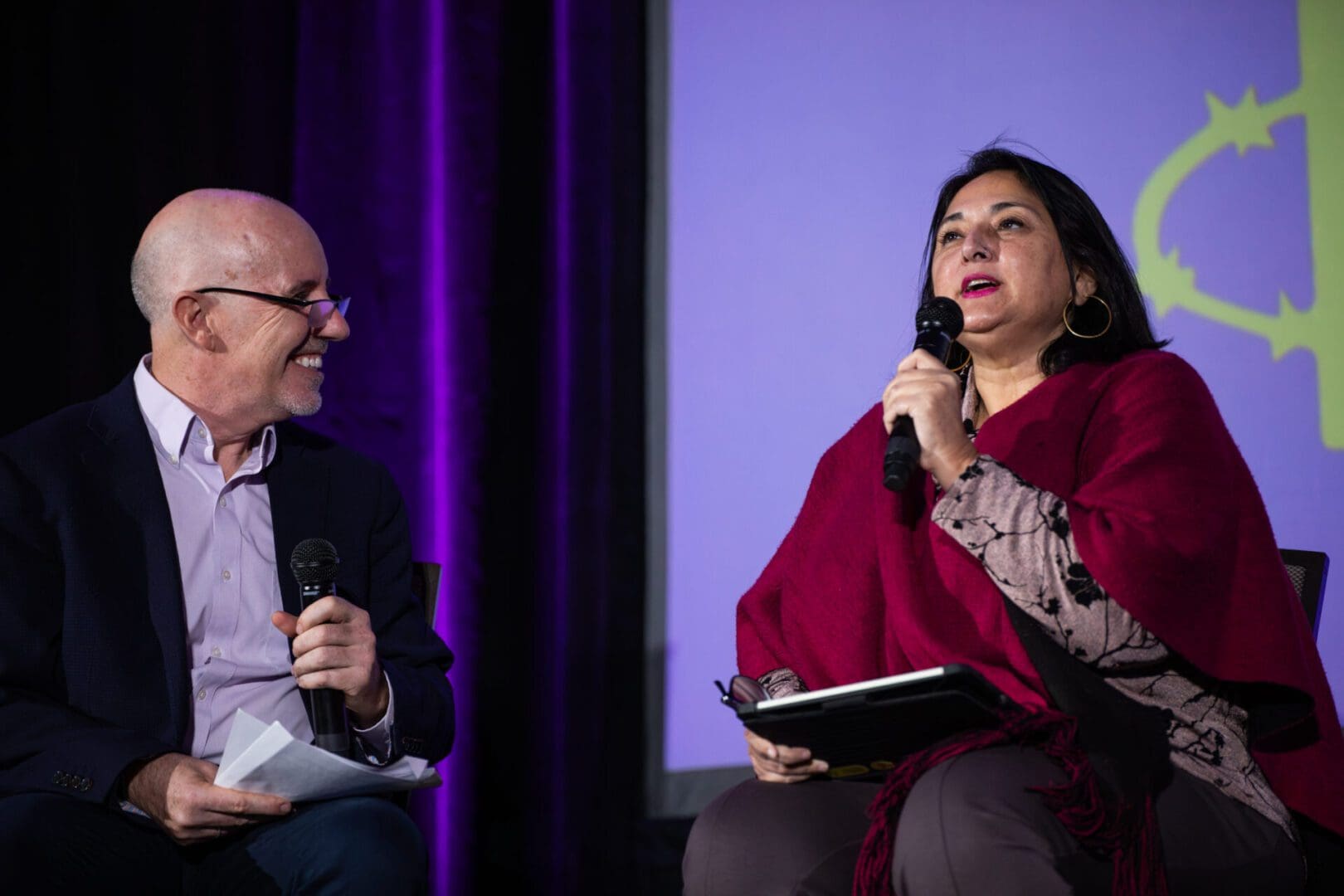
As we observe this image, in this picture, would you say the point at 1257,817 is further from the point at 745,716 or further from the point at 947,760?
the point at 745,716

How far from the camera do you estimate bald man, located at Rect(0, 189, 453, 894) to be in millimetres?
1459

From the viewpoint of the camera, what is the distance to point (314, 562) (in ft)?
4.91

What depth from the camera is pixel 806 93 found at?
2.88 meters

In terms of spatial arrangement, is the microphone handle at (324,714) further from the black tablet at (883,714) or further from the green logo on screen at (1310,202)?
the green logo on screen at (1310,202)

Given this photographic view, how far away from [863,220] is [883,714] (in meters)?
1.80

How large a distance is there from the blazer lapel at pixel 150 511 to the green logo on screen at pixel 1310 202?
2.29 meters

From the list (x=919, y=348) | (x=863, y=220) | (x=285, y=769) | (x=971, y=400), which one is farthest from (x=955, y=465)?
(x=863, y=220)

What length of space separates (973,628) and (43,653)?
3.87ft

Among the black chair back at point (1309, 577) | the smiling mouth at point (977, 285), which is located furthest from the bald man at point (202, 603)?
the black chair back at point (1309, 577)

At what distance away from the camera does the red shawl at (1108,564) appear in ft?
4.48

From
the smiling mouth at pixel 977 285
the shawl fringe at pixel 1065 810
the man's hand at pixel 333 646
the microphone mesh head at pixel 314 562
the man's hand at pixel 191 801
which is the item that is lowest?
the man's hand at pixel 191 801

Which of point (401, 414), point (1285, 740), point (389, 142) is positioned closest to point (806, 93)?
point (389, 142)

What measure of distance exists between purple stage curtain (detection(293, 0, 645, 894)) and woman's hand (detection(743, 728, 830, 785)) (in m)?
1.15

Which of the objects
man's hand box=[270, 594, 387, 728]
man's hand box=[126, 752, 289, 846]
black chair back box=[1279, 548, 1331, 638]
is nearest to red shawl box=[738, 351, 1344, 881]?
black chair back box=[1279, 548, 1331, 638]
